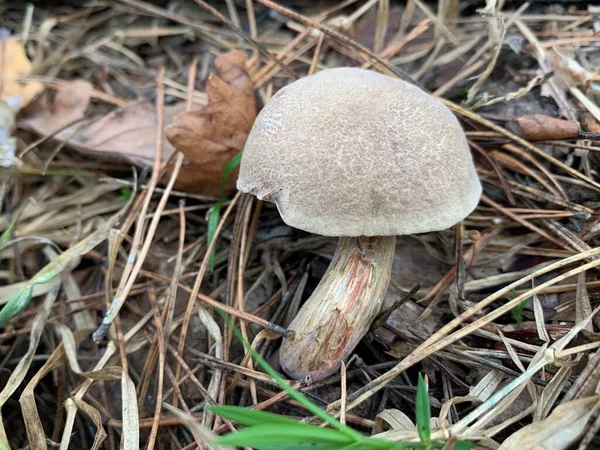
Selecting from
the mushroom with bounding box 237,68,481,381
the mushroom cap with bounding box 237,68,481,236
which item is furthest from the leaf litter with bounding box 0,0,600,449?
the mushroom cap with bounding box 237,68,481,236

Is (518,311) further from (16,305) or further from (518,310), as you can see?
(16,305)

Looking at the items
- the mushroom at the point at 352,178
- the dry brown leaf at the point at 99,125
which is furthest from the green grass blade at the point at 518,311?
the dry brown leaf at the point at 99,125

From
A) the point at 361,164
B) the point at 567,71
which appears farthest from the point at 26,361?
the point at 567,71

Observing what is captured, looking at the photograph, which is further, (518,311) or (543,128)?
(543,128)

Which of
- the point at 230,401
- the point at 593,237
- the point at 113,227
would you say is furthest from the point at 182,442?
the point at 593,237

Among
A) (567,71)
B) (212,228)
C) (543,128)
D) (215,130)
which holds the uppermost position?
(567,71)

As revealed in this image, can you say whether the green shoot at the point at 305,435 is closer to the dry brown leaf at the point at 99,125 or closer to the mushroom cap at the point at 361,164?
the mushroom cap at the point at 361,164
